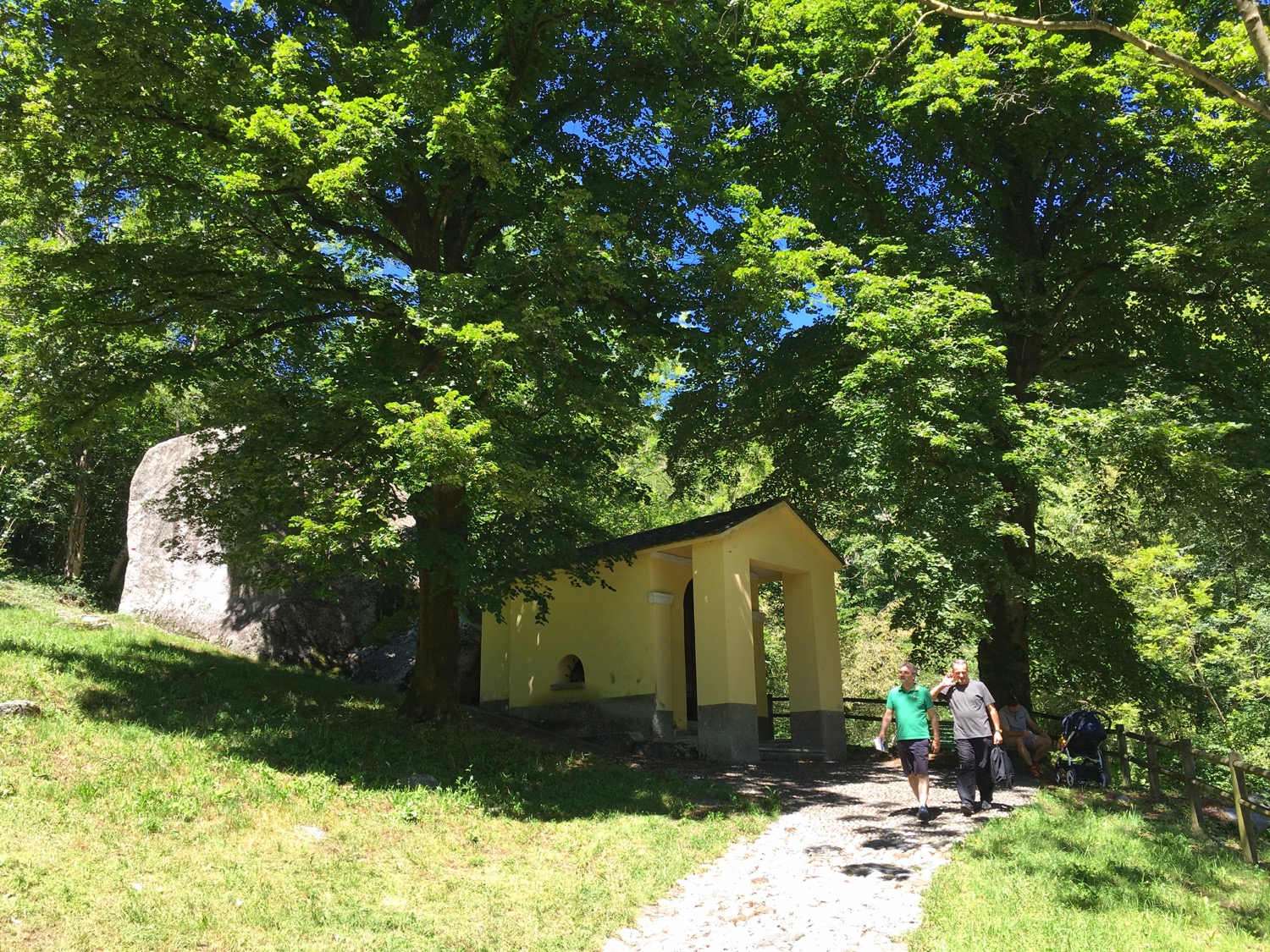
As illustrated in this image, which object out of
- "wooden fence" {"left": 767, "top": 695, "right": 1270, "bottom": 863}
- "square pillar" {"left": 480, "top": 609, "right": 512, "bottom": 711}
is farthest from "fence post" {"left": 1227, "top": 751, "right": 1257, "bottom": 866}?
"square pillar" {"left": 480, "top": 609, "right": 512, "bottom": 711}

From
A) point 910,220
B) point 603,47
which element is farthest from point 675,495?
point 603,47

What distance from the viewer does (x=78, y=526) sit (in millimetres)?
23641

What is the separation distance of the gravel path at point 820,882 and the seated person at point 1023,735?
1.04 metres

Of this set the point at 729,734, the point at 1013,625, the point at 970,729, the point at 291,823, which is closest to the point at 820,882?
the point at 970,729

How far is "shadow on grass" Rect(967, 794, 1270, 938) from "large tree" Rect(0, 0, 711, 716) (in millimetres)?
5984

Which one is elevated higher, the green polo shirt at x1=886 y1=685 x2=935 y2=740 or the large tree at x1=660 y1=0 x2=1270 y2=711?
the large tree at x1=660 y1=0 x2=1270 y2=711

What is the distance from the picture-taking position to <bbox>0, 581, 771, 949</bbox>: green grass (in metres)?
5.82

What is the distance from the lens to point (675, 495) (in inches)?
666

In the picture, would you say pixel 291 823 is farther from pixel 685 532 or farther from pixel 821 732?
pixel 821 732

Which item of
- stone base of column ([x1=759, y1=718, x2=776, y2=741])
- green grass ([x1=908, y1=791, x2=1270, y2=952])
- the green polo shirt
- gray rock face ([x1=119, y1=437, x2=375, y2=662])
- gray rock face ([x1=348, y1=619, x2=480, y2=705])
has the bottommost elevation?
green grass ([x1=908, y1=791, x2=1270, y2=952])

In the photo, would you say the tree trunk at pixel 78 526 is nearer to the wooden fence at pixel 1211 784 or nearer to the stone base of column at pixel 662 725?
the stone base of column at pixel 662 725

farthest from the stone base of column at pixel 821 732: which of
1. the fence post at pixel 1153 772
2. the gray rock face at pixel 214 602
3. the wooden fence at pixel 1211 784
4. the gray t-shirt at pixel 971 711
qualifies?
the gray rock face at pixel 214 602

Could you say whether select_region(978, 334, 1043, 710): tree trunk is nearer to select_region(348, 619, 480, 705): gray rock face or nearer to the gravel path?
the gravel path

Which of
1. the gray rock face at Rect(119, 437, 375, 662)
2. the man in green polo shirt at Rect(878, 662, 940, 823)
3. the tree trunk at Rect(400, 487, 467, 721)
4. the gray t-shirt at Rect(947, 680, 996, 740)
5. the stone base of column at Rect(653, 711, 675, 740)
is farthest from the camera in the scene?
the gray rock face at Rect(119, 437, 375, 662)
